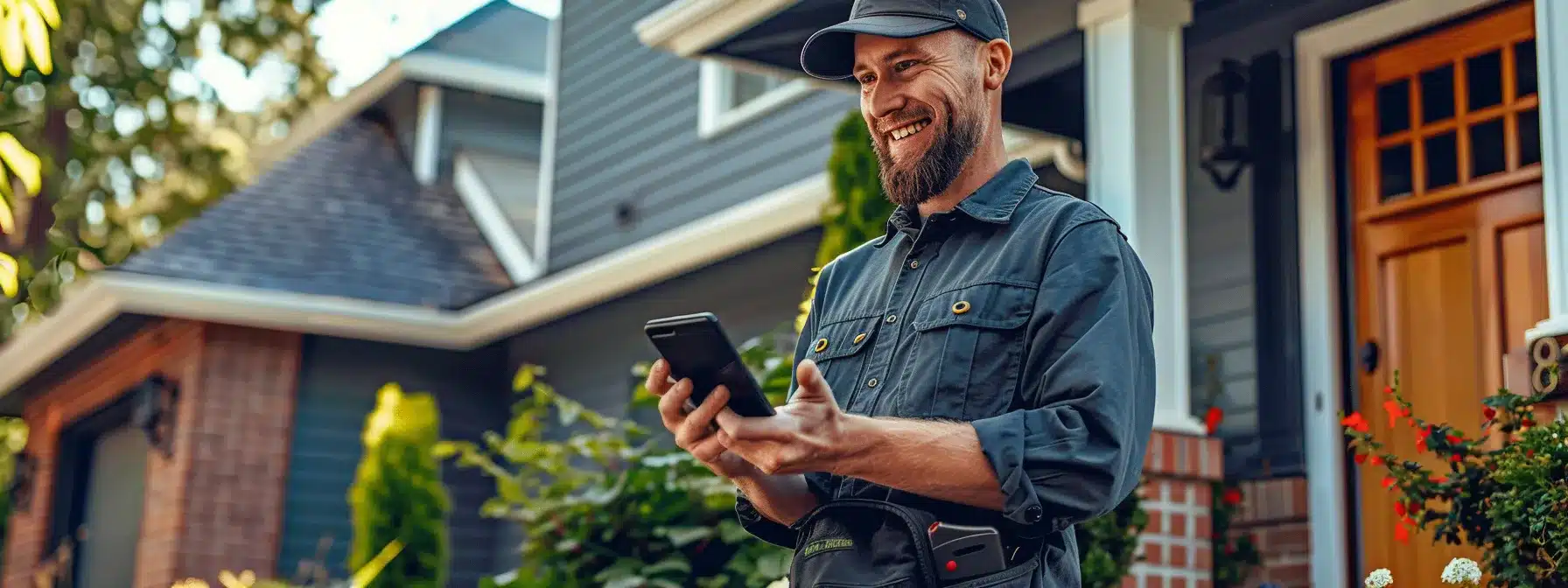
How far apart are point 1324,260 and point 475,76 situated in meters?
8.00

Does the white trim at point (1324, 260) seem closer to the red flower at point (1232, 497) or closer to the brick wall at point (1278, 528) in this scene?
the brick wall at point (1278, 528)

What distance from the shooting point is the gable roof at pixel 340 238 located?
10.6m

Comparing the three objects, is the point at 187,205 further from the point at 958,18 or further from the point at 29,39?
the point at 958,18

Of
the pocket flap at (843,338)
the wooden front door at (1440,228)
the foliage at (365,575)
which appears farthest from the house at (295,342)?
the pocket flap at (843,338)

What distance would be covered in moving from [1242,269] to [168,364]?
744 cm

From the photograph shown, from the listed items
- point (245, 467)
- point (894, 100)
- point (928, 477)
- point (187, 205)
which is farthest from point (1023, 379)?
point (187, 205)

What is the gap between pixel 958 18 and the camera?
7.39ft

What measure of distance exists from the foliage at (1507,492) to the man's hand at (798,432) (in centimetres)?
243

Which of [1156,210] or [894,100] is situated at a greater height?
[1156,210]

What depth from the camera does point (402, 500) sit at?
927 cm

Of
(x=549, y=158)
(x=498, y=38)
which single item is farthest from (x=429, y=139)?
(x=549, y=158)

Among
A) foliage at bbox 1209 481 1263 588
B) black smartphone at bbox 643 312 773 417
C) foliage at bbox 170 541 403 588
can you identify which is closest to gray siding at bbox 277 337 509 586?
foliage at bbox 170 541 403 588

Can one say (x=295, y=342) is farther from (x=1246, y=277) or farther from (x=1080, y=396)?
(x=1080, y=396)

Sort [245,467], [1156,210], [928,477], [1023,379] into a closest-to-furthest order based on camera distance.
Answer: [928,477] < [1023,379] < [1156,210] < [245,467]
